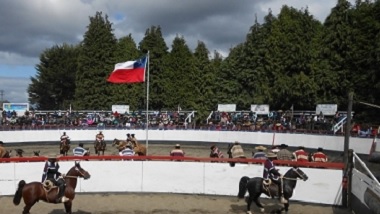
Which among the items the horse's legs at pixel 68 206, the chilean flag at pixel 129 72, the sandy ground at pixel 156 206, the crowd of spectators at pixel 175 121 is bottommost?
the sandy ground at pixel 156 206

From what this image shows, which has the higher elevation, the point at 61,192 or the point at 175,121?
the point at 175,121

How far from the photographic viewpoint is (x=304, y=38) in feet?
156

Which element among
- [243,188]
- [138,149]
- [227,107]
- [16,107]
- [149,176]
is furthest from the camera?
[227,107]

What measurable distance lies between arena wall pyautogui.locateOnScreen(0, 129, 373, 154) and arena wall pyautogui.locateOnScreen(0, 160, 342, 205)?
1643 centimetres

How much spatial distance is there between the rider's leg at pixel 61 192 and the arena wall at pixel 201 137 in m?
23.0

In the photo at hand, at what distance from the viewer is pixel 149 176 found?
59.9 ft

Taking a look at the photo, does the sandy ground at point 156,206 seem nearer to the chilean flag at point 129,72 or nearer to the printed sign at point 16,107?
the chilean flag at point 129,72

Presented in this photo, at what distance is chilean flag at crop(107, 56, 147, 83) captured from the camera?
25.4 metres

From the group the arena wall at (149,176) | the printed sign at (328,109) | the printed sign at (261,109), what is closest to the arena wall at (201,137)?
the printed sign at (328,109)

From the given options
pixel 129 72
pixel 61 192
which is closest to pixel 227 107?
pixel 129 72

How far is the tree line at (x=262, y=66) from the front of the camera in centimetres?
4038

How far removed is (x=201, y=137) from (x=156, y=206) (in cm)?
2514

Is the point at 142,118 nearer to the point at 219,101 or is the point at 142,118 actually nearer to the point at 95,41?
the point at 219,101

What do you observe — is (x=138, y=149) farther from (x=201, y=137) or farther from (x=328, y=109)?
(x=328, y=109)
